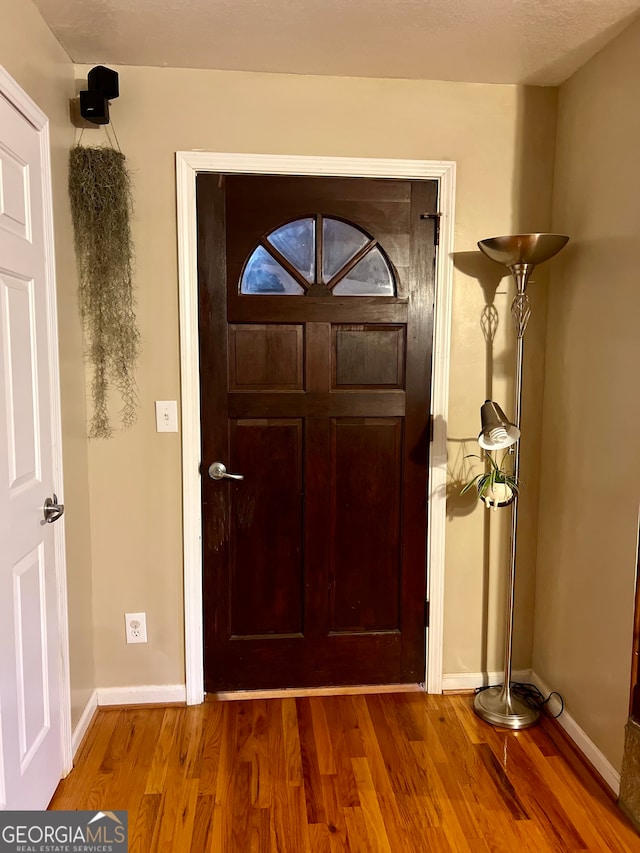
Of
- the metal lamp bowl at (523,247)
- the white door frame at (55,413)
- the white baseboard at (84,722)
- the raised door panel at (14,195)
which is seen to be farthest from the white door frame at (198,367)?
the raised door panel at (14,195)

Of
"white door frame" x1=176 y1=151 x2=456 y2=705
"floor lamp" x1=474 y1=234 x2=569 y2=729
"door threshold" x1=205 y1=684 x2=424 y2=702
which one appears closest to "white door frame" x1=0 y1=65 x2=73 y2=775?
"white door frame" x1=176 y1=151 x2=456 y2=705

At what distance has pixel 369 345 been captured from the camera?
2.55 metres

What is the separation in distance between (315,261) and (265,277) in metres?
0.20

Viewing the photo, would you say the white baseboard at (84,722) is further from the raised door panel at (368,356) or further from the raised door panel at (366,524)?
the raised door panel at (368,356)

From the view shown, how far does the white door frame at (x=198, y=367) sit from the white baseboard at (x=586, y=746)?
45 centimetres

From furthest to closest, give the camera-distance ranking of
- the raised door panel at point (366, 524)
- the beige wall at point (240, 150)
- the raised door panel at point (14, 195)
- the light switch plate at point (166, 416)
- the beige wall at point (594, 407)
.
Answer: the raised door panel at point (366, 524)
the light switch plate at point (166, 416)
the beige wall at point (240, 150)
the beige wall at point (594, 407)
the raised door panel at point (14, 195)

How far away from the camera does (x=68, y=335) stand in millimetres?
2242

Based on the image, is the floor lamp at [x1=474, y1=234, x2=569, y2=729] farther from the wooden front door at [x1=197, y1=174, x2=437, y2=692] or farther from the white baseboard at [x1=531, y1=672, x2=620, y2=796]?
the wooden front door at [x1=197, y1=174, x2=437, y2=692]

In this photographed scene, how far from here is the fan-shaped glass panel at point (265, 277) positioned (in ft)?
8.09

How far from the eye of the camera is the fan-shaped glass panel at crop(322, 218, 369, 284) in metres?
2.49

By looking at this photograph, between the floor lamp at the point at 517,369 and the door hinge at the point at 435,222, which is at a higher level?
the door hinge at the point at 435,222

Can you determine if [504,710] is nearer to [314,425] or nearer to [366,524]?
[366,524]

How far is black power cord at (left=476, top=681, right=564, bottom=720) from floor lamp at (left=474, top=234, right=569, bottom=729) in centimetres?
3

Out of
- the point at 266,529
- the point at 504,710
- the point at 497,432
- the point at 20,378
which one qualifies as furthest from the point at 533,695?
the point at 20,378
